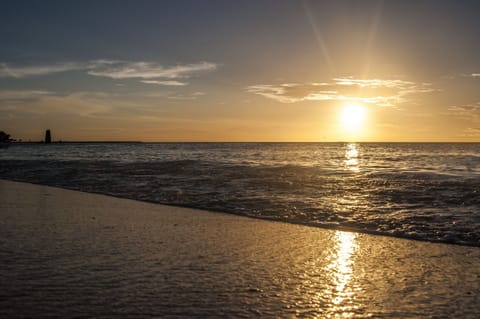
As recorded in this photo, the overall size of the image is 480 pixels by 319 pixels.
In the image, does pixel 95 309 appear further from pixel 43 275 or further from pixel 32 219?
pixel 32 219

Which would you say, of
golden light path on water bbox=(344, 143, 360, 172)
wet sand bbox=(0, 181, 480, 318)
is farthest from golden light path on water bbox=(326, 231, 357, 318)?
golden light path on water bbox=(344, 143, 360, 172)

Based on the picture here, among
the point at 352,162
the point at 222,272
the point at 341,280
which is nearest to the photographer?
the point at 341,280

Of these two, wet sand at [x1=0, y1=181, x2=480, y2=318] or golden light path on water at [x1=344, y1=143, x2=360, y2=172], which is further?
golden light path on water at [x1=344, y1=143, x2=360, y2=172]

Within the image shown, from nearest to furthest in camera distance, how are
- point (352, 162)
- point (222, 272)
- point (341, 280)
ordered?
point (341, 280)
point (222, 272)
point (352, 162)

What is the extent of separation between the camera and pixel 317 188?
15758 millimetres

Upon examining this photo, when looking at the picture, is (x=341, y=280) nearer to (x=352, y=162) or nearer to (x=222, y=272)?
(x=222, y=272)

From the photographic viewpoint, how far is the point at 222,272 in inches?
186

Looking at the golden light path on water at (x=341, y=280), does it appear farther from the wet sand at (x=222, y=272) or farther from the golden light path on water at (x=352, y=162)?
the golden light path on water at (x=352, y=162)

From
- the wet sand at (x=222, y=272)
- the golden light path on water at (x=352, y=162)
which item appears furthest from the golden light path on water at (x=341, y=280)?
the golden light path on water at (x=352, y=162)

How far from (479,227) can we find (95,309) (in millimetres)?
7457

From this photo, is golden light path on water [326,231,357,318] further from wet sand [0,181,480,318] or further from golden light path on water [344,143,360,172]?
golden light path on water [344,143,360,172]

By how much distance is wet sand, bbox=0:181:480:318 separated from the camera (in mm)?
3650

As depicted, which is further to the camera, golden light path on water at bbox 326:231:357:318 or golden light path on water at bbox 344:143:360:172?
golden light path on water at bbox 344:143:360:172

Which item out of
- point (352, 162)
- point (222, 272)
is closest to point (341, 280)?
point (222, 272)
